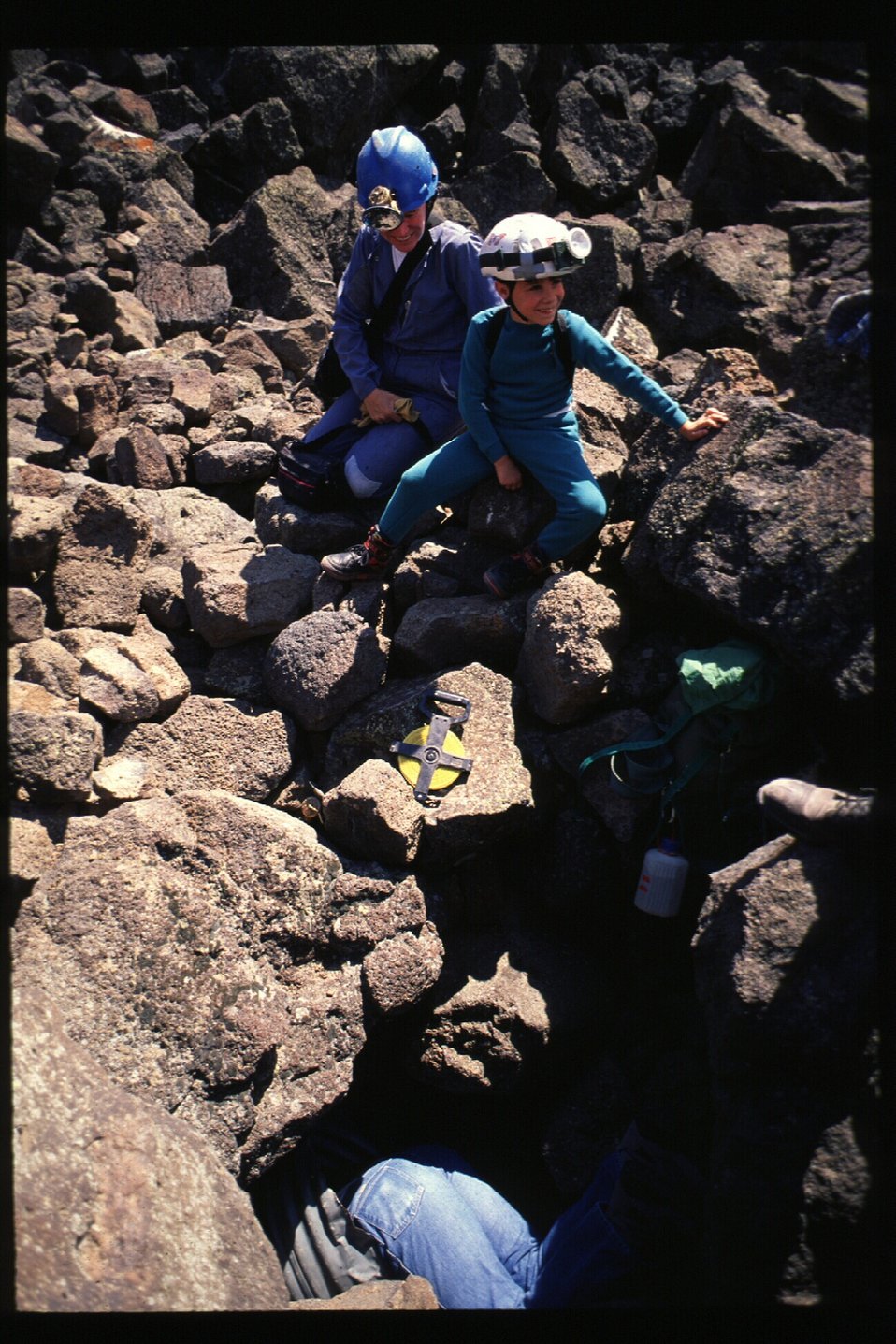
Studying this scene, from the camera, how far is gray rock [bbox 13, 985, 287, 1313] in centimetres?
216

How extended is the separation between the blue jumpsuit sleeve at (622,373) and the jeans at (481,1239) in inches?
94.5

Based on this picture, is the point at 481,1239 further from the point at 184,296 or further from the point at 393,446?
the point at 184,296

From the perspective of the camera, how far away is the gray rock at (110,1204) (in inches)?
85.0

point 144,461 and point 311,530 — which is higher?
point 144,461

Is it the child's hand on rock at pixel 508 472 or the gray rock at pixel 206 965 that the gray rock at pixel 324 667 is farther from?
the child's hand on rock at pixel 508 472

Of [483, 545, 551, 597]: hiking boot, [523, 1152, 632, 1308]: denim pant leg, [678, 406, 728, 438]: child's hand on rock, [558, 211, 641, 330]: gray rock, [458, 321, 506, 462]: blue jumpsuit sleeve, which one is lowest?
[523, 1152, 632, 1308]: denim pant leg

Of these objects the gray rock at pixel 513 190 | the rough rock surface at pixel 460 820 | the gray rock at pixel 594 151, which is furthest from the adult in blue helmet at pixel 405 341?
the gray rock at pixel 594 151

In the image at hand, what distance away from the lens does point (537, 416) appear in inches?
144

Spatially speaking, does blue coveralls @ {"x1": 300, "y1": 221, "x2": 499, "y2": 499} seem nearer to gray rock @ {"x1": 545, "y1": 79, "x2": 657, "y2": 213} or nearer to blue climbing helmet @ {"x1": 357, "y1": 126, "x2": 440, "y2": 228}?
blue climbing helmet @ {"x1": 357, "y1": 126, "x2": 440, "y2": 228}

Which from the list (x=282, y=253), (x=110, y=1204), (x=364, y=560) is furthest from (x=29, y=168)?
(x=110, y=1204)

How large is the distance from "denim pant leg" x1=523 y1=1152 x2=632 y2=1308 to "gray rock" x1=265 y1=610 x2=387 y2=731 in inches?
69.3

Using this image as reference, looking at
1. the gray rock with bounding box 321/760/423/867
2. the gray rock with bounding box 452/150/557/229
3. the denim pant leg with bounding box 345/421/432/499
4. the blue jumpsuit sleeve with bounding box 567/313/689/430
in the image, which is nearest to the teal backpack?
the gray rock with bounding box 321/760/423/867

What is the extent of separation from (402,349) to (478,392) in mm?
811

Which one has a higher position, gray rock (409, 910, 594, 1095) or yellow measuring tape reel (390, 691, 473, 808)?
yellow measuring tape reel (390, 691, 473, 808)
